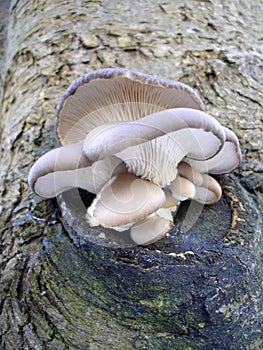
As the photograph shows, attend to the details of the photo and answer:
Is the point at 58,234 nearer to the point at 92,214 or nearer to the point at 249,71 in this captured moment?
the point at 92,214

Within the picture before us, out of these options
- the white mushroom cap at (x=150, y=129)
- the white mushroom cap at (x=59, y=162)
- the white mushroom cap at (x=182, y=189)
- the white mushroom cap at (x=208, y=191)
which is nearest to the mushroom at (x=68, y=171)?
the white mushroom cap at (x=59, y=162)

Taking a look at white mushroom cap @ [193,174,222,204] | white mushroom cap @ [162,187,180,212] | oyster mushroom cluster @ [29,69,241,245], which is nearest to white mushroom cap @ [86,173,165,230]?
oyster mushroom cluster @ [29,69,241,245]

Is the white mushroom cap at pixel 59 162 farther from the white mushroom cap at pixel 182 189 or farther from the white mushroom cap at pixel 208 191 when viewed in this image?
the white mushroom cap at pixel 208 191

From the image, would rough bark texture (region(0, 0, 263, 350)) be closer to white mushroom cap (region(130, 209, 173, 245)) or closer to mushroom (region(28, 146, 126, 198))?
white mushroom cap (region(130, 209, 173, 245))

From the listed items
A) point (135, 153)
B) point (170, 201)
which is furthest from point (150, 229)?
point (135, 153)

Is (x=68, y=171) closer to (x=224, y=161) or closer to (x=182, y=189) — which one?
(x=182, y=189)

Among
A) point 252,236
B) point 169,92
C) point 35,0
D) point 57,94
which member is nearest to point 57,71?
point 57,94
